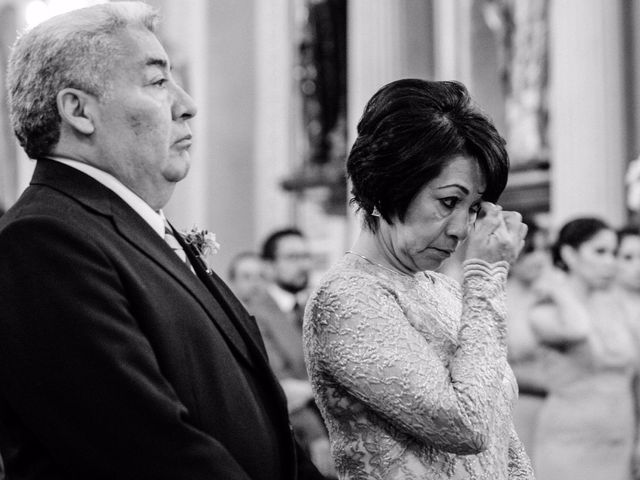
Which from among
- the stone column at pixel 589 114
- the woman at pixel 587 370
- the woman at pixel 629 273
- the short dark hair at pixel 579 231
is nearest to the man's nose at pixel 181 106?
the woman at pixel 587 370

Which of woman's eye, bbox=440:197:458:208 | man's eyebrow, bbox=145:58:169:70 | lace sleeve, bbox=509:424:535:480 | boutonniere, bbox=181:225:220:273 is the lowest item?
lace sleeve, bbox=509:424:535:480

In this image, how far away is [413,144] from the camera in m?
2.45

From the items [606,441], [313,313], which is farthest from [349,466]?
[606,441]

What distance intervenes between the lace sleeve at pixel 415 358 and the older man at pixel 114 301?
164mm

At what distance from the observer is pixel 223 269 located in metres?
12.1

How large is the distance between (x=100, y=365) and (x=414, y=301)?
773mm

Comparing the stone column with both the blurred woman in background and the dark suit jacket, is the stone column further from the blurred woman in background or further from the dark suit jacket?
the dark suit jacket

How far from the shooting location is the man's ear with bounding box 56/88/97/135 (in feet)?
7.65

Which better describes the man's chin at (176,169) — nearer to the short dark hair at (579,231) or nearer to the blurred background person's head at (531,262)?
the short dark hair at (579,231)

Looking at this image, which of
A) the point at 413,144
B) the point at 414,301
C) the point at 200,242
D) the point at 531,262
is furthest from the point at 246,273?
the point at 413,144

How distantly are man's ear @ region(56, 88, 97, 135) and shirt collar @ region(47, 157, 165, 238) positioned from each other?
7cm

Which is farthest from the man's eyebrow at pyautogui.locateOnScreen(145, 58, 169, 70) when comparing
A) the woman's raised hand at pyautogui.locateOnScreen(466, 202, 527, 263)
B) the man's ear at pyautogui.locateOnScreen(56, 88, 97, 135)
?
the woman's raised hand at pyautogui.locateOnScreen(466, 202, 527, 263)

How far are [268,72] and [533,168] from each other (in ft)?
13.6

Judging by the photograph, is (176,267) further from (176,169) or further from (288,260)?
(288,260)
